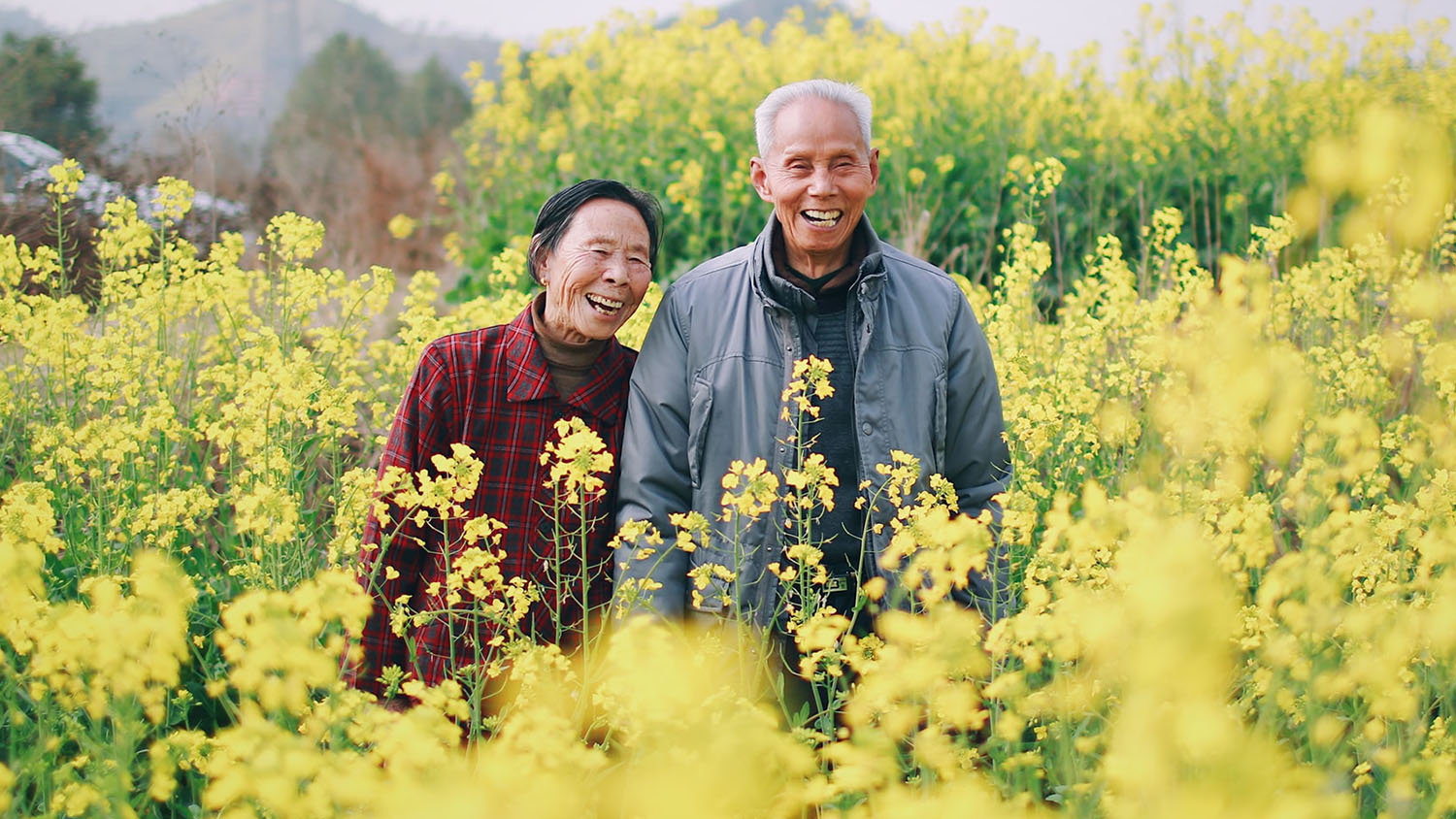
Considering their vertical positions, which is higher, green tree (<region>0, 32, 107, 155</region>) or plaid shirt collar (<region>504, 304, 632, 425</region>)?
green tree (<region>0, 32, 107, 155</region>)

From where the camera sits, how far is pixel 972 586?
3.07 m

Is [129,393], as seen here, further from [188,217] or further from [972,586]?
[188,217]

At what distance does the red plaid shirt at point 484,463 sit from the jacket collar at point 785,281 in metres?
0.57

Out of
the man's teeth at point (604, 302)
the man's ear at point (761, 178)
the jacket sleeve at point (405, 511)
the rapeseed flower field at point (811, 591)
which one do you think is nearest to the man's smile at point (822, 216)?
the man's ear at point (761, 178)

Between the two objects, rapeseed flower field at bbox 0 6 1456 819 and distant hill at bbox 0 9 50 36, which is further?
distant hill at bbox 0 9 50 36

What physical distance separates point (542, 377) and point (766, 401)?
0.60 m

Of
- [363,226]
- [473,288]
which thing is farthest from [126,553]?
[363,226]

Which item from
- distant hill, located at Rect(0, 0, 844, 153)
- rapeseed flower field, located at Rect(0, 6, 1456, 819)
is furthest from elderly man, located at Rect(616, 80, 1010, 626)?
distant hill, located at Rect(0, 0, 844, 153)

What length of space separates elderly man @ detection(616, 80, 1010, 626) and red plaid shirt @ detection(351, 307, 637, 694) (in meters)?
0.21

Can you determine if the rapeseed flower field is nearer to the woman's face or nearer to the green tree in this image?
the woman's face

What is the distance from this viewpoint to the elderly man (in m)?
2.92

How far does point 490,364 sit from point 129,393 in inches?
53.8

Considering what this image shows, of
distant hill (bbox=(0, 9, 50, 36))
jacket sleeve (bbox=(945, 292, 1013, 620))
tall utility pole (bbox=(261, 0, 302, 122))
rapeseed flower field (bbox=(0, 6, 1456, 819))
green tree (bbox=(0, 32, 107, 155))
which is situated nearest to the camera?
rapeseed flower field (bbox=(0, 6, 1456, 819))

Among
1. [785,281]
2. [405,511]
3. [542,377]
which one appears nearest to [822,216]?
[785,281]
